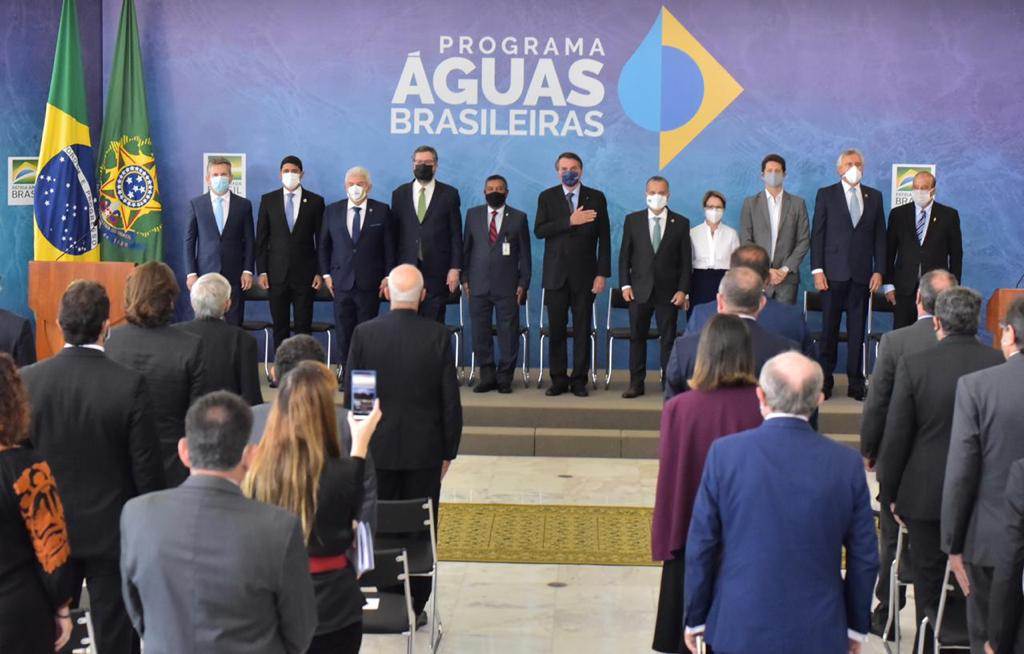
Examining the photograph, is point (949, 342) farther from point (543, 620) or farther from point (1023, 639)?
point (543, 620)

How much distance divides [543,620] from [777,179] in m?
5.36

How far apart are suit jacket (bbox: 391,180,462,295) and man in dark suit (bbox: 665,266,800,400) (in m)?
5.52

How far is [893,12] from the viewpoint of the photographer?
1127cm

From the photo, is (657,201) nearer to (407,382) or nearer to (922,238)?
(922,238)

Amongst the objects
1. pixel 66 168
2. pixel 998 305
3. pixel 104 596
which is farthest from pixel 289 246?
pixel 104 596

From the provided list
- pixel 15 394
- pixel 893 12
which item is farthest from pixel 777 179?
pixel 15 394

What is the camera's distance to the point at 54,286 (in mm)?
9875

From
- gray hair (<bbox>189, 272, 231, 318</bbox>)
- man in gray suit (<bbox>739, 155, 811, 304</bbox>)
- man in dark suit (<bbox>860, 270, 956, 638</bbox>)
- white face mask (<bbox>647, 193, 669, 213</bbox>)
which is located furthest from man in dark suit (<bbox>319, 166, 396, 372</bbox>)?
man in dark suit (<bbox>860, 270, 956, 638</bbox>)

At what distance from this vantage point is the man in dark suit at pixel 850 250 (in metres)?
Result: 10.2

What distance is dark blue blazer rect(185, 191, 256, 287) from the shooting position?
10.4 metres

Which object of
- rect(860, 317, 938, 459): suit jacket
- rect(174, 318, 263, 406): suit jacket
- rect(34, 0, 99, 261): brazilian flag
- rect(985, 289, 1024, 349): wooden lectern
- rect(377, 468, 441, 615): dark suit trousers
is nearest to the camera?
rect(860, 317, 938, 459): suit jacket

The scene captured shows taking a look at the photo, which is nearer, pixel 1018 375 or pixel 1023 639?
pixel 1023 639

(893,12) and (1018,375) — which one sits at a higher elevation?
(893,12)

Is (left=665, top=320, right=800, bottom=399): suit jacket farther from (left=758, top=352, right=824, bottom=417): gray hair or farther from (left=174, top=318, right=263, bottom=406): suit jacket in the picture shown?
(left=174, top=318, right=263, bottom=406): suit jacket
